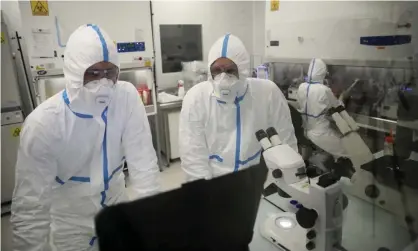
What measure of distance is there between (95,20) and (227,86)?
2.02 m

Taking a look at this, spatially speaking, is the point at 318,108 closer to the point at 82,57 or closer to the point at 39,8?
the point at 82,57

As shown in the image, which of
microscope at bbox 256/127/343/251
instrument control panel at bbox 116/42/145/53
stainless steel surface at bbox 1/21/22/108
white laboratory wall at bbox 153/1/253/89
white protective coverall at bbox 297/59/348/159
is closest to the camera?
microscope at bbox 256/127/343/251

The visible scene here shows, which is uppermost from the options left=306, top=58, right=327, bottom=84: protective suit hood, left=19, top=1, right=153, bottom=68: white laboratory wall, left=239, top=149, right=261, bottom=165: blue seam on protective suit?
left=19, top=1, right=153, bottom=68: white laboratory wall

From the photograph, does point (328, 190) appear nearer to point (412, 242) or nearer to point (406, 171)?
point (412, 242)

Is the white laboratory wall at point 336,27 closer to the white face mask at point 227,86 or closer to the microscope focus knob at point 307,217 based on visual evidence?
the white face mask at point 227,86

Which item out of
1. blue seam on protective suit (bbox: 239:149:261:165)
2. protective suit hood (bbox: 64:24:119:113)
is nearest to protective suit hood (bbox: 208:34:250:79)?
blue seam on protective suit (bbox: 239:149:261:165)

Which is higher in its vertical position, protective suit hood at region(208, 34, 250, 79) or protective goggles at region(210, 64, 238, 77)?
protective suit hood at region(208, 34, 250, 79)

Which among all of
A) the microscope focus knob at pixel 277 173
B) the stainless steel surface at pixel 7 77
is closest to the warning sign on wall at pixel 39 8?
the stainless steel surface at pixel 7 77

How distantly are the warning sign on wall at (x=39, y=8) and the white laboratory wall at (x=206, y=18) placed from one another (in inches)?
61.8

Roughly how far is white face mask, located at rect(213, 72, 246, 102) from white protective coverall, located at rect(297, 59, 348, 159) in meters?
0.90

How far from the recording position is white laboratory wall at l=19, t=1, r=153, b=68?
249 cm

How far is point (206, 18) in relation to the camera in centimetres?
421

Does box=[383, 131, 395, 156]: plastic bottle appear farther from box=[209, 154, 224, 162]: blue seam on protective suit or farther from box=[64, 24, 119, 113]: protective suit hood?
box=[64, 24, 119, 113]: protective suit hood

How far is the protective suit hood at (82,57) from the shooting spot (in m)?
1.04
